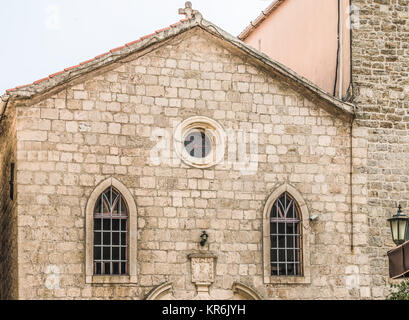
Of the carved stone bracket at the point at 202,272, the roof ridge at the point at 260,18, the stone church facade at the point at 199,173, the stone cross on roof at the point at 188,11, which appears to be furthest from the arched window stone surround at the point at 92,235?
the roof ridge at the point at 260,18

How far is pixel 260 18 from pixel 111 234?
10.6 metres

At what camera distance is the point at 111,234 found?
19.8 m

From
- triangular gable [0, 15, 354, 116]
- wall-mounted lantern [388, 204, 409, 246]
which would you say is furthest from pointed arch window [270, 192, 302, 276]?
wall-mounted lantern [388, 204, 409, 246]

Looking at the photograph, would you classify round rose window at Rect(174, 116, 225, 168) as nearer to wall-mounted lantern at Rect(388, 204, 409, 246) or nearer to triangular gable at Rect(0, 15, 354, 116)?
triangular gable at Rect(0, 15, 354, 116)

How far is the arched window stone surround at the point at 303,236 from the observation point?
66.5 feet

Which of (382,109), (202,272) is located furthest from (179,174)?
(382,109)

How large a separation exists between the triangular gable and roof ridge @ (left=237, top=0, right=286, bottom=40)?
6503mm

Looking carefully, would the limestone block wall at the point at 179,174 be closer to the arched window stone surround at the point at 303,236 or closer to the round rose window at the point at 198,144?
the arched window stone surround at the point at 303,236

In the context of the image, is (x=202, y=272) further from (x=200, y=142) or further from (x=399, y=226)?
(x=399, y=226)

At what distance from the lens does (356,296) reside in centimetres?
2064

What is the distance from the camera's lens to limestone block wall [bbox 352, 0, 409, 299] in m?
21.0
